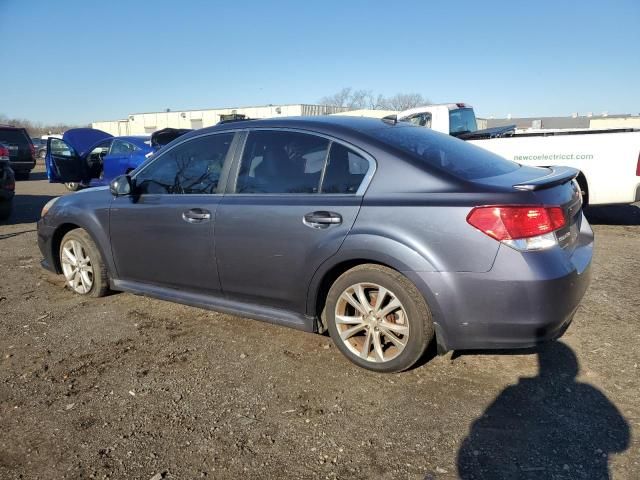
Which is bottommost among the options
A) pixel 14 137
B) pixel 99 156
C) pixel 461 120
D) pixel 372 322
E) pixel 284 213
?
pixel 372 322

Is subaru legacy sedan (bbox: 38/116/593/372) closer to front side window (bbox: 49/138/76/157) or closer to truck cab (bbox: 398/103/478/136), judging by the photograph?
truck cab (bbox: 398/103/478/136)

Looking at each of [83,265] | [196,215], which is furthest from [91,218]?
[196,215]

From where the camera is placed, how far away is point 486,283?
2719mm

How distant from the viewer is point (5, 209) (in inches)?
348

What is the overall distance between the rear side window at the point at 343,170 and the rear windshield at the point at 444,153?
0.22 m

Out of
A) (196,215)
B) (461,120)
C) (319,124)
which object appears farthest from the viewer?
(461,120)

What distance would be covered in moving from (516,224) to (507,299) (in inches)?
16.3

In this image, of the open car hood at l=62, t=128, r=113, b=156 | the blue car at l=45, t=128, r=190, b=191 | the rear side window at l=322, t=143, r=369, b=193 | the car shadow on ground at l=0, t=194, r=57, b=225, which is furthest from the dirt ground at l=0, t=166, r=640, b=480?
the open car hood at l=62, t=128, r=113, b=156

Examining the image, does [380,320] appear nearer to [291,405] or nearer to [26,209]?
[291,405]

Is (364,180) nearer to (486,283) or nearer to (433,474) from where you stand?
(486,283)

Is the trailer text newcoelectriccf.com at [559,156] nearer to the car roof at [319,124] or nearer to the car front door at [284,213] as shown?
the car roof at [319,124]

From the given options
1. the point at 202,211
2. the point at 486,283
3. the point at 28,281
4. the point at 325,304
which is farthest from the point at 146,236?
the point at 486,283

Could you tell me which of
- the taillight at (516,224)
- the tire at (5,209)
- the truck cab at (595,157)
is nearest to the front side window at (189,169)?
the taillight at (516,224)

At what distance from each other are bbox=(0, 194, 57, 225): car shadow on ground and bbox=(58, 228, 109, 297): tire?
5140 mm
